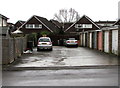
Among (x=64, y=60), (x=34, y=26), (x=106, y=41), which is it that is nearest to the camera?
(x=64, y=60)

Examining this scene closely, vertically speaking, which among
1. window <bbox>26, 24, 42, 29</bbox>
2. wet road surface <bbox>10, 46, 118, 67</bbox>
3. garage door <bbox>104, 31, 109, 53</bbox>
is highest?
window <bbox>26, 24, 42, 29</bbox>

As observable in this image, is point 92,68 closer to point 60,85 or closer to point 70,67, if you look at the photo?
point 70,67

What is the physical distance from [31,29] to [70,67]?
148ft

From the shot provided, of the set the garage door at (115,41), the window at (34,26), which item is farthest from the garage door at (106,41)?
the window at (34,26)

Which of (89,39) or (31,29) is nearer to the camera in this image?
(89,39)

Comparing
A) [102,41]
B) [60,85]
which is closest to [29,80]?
[60,85]

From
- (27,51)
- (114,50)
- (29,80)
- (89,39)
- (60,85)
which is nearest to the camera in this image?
(60,85)

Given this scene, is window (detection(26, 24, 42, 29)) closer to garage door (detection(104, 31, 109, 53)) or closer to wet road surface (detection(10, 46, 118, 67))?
garage door (detection(104, 31, 109, 53))

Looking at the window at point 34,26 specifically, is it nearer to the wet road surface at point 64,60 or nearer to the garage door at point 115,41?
the garage door at point 115,41

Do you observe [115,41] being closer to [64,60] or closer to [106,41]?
[106,41]

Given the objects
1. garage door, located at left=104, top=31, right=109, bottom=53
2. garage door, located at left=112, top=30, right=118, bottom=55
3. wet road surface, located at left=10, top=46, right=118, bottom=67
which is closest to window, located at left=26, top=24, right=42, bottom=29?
garage door, located at left=104, top=31, right=109, bottom=53

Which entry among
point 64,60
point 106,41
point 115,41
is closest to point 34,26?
point 106,41

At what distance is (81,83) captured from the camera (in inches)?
373

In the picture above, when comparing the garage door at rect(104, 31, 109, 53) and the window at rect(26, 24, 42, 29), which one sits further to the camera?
the window at rect(26, 24, 42, 29)
